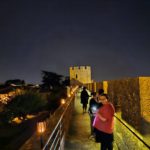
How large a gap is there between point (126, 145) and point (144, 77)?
2572 millimetres

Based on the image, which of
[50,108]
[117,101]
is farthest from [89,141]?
[50,108]

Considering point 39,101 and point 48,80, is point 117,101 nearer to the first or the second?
point 39,101

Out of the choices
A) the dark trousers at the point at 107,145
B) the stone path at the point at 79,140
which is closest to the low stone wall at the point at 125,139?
the dark trousers at the point at 107,145

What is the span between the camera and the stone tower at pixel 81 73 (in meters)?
86.6

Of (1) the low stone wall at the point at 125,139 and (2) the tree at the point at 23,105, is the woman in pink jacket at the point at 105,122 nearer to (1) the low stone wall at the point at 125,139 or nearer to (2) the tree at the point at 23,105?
(1) the low stone wall at the point at 125,139

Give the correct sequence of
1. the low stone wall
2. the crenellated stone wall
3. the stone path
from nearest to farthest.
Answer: the low stone wall, the stone path, the crenellated stone wall

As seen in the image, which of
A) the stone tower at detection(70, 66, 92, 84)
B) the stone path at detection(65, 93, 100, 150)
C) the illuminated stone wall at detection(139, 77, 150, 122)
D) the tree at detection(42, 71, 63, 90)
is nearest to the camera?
the stone path at detection(65, 93, 100, 150)

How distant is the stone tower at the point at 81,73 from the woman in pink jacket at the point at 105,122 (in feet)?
258

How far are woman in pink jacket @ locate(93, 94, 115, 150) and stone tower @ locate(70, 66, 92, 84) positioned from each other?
258 feet

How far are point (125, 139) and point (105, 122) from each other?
97 centimetres

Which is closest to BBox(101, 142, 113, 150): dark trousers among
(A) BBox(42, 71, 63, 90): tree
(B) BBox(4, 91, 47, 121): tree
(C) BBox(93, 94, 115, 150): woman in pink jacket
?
(C) BBox(93, 94, 115, 150): woman in pink jacket

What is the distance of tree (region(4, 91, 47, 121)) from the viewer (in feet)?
129

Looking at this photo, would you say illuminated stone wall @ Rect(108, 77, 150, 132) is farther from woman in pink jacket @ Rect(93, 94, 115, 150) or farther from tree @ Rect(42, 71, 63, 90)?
tree @ Rect(42, 71, 63, 90)

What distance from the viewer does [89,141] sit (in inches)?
408
